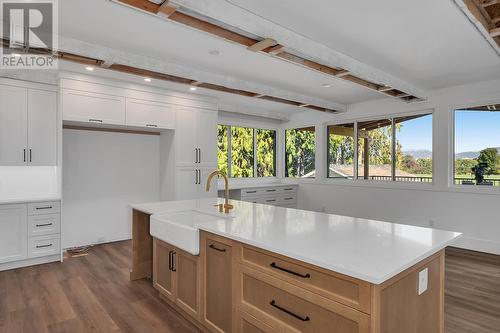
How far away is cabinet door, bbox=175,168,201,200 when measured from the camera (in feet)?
16.2

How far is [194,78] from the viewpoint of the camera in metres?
3.81

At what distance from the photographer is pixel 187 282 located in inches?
95.2

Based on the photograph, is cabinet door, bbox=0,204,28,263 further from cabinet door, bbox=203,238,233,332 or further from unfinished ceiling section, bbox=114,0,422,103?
unfinished ceiling section, bbox=114,0,422,103

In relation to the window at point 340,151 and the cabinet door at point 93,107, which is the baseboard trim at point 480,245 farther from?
the cabinet door at point 93,107

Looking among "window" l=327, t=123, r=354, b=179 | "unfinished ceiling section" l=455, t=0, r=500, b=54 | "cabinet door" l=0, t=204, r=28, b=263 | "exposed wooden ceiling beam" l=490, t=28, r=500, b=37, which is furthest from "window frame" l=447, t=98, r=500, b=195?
"cabinet door" l=0, t=204, r=28, b=263

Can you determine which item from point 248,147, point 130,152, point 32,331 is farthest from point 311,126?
point 32,331

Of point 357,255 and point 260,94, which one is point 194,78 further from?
point 357,255

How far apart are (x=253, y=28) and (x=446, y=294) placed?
314cm

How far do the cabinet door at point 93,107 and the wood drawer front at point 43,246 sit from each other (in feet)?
5.22

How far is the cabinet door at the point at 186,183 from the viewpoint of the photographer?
493 centimetres

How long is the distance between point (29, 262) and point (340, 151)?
5721mm

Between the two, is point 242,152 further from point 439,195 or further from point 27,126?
point 27,126

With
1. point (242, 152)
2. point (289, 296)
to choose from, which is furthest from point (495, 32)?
point (242, 152)

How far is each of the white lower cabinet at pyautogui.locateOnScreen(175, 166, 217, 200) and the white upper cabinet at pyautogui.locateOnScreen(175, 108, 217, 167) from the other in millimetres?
107
